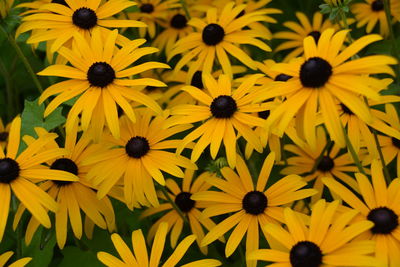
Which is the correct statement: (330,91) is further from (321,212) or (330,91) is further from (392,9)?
(392,9)

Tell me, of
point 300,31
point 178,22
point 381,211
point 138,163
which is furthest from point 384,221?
point 178,22

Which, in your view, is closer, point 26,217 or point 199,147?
point 199,147

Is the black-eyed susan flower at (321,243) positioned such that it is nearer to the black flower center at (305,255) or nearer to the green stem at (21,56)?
the black flower center at (305,255)

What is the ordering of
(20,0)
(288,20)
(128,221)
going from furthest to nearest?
(288,20) → (20,0) → (128,221)

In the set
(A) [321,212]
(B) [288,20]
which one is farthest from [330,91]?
(B) [288,20]

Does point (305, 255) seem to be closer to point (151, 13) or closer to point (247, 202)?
point (247, 202)

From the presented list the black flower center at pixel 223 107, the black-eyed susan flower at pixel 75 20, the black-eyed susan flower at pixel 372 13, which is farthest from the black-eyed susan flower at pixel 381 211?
the black-eyed susan flower at pixel 372 13

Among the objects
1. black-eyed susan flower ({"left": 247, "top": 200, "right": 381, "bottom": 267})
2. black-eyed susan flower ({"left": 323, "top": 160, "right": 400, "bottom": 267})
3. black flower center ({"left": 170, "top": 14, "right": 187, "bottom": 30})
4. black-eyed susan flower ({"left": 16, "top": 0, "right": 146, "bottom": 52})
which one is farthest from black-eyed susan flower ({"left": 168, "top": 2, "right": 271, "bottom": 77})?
black-eyed susan flower ({"left": 247, "top": 200, "right": 381, "bottom": 267})
